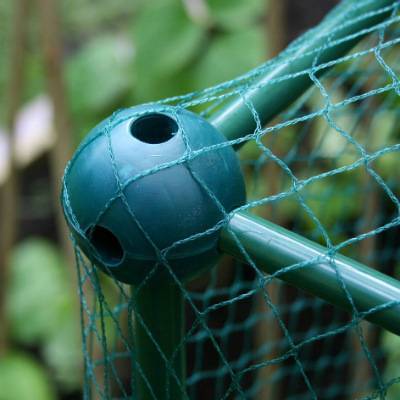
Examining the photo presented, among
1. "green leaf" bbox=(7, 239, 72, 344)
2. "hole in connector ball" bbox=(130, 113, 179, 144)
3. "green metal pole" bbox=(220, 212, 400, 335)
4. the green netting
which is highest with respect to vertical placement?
"green leaf" bbox=(7, 239, 72, 344)

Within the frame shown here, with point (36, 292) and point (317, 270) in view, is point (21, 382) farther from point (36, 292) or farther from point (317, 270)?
point (317, 270)

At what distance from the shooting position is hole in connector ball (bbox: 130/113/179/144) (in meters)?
0.61

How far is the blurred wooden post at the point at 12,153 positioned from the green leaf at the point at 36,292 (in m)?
0.09

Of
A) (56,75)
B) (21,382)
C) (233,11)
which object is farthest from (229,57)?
(21,382)

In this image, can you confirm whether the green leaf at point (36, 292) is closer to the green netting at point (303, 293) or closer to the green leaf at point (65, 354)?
the green leaf at point (65, 354)

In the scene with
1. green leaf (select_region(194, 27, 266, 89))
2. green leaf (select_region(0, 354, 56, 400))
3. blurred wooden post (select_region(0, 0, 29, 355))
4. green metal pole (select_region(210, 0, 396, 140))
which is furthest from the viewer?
green leaf (select_region(0, 354, 56, 400))

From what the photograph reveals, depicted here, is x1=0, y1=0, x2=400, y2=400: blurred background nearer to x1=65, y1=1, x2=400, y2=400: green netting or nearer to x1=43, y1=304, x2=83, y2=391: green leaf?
x1=43, y1=304, x2=83, y2=391: green leaf

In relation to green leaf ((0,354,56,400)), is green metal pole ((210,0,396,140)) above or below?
below

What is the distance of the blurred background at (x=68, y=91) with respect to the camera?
153 centimetres

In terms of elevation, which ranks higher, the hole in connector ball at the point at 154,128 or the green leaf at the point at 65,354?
the green leaf at the point at 65,354

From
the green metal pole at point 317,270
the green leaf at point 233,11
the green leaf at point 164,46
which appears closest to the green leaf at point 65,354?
the green leaf at point 164,46

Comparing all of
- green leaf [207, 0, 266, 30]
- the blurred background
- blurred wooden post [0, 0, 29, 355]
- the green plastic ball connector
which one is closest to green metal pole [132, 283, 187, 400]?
the green plastic ball connector

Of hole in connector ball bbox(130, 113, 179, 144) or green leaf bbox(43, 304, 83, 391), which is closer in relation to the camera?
hole in connector ball bbox(130, 113, 179, 144)

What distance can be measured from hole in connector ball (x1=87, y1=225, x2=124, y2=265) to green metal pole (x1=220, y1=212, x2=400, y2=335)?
0.31ft
